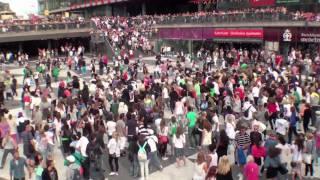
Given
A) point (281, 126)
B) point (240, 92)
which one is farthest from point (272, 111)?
point (240, 92)

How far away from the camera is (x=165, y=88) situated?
20.8 meters

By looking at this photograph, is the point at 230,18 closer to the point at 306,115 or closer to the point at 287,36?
the point at 287,36

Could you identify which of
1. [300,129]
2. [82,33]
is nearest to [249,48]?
[82,33]

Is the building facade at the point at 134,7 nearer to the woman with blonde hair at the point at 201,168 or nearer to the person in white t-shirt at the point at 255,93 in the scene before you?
the person in white t-shirt at the point at 255,93

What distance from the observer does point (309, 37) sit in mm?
34469

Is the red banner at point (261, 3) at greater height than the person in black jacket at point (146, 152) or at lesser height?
greater

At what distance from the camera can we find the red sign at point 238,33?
39625 millimetres

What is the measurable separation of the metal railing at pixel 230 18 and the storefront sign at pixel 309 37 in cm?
124

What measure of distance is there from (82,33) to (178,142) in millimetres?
38959

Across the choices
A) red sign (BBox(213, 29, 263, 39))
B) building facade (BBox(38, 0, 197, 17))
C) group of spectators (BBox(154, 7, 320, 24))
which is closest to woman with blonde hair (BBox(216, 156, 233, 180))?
group of spectators (BBox(154, 7, 320, 24))

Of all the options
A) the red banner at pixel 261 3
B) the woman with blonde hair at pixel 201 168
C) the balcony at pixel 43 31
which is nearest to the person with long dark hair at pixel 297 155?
the woman with blonde hair at pixel 201 168

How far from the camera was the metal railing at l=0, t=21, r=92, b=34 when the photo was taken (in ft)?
155

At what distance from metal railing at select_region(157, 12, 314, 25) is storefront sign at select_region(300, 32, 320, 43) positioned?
124 cm

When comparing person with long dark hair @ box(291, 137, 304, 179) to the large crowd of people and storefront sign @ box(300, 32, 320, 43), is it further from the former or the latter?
storefront sign @ box(300, 32, 320, 43)
